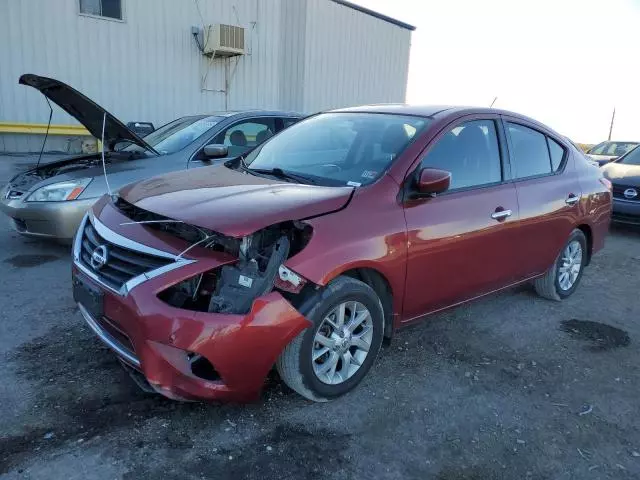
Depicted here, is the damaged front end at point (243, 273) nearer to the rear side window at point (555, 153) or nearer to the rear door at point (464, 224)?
the rear door at point (464, 224)

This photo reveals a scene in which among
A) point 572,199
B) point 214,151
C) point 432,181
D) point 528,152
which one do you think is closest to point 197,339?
point 432,181

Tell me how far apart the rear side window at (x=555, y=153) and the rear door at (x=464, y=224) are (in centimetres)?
80

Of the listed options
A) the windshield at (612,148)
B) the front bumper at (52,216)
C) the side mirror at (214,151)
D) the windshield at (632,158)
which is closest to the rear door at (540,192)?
the side mirror at (214,151)

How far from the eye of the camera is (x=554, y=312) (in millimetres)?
4582

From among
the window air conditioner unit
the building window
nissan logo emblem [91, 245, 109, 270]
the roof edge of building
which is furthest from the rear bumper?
the roof edge of building

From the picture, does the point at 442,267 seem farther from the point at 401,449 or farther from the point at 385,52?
the point at 385,52

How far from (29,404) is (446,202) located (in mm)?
2686

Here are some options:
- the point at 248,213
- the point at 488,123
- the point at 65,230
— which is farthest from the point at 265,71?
the point at 248,213

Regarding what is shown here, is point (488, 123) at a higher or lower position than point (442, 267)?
higher

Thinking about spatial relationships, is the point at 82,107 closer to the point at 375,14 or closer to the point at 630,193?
the point at 630,193

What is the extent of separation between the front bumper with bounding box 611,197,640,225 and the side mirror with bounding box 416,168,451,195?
6.21 metres

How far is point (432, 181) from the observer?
306 cm

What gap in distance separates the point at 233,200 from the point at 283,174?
2.45 feet

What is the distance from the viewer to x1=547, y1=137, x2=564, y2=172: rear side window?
4473 millimetres
